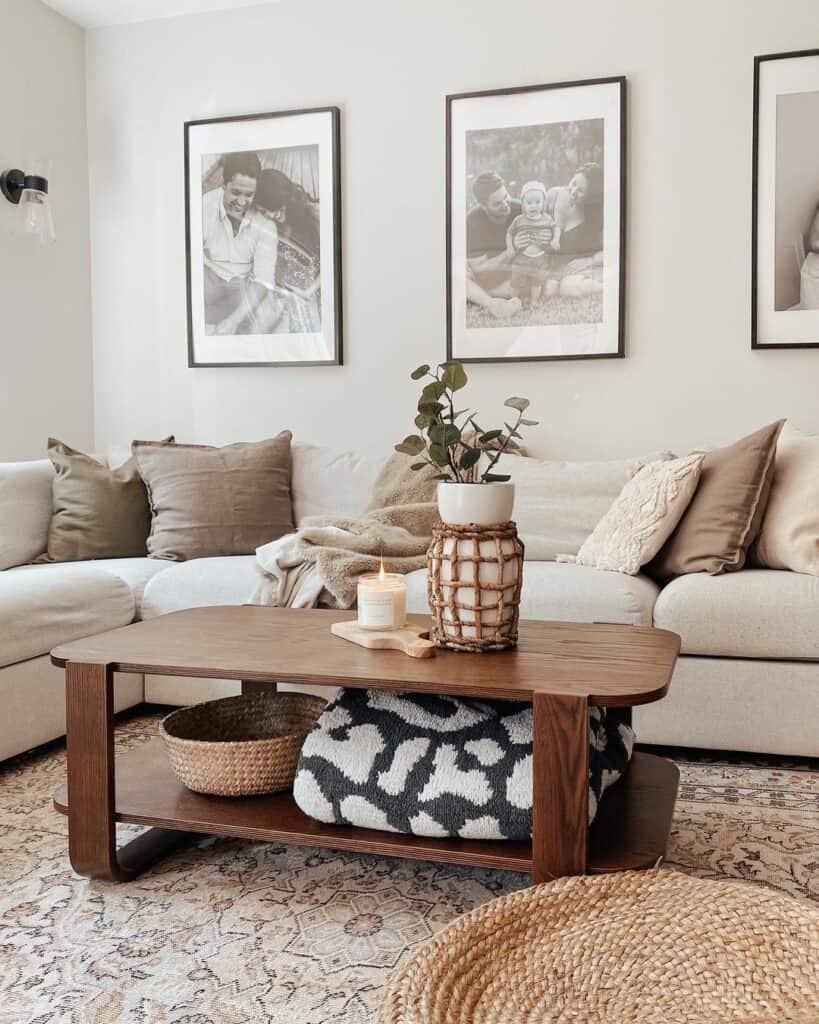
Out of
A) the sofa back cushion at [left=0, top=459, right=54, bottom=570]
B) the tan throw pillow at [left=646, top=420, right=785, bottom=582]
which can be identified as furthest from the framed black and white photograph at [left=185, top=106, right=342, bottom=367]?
the tan throw pillow at [left=646, top=420, right=785, bottom=582]

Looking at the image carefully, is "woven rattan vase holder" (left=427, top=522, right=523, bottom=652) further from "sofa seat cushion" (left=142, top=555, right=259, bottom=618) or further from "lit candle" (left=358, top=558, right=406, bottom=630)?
"sofa seat cushion" (left=142, top=555, right=259, bottom=618)

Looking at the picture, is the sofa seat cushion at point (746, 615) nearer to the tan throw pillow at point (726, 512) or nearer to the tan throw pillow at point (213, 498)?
the tan throw pillow at point (726, 512)

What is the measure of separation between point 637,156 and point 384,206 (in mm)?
955

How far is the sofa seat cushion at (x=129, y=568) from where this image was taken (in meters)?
2.99

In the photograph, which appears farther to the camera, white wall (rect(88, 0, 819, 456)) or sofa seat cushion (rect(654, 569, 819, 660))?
white wall (rect(88, 0, 819, 456))

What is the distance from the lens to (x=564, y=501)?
317 centimetres

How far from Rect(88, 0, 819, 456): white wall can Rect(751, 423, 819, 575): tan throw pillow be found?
59 centimetres

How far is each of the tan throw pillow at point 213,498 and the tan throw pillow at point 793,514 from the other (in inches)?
62.6

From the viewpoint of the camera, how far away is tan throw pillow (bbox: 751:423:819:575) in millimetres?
2594

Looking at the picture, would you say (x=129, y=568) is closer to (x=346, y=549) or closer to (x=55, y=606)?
(x=55, y=606)

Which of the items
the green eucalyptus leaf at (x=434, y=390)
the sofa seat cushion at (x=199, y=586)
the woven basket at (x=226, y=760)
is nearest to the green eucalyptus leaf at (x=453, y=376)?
the green eucalyptus leaf at (x=434, y=390)

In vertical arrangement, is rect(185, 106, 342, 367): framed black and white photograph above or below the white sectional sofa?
above

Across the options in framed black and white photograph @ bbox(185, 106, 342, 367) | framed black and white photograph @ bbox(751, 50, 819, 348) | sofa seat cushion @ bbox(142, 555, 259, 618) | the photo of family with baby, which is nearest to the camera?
sofa seat cushion @ bbox(142, 555, 259, 618)

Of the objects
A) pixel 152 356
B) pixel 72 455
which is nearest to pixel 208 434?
pixel 152 356
